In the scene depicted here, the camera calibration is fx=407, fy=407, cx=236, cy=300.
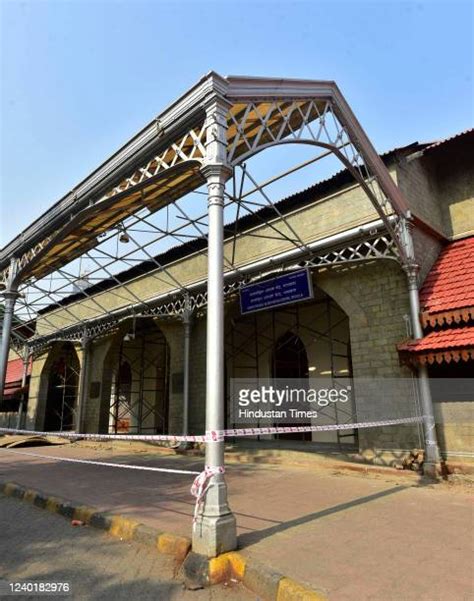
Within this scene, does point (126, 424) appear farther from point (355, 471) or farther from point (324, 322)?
point (355, 471)

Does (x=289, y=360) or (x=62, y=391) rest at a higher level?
(x=289, y=360)

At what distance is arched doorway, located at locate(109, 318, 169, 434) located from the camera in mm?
18516

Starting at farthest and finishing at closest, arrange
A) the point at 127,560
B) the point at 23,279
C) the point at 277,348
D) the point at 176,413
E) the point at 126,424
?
the point at 126,424, the point at 277,348, the point at 176,413, the point at 23,279, the point at 127,560

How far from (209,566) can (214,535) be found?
231 millimetres

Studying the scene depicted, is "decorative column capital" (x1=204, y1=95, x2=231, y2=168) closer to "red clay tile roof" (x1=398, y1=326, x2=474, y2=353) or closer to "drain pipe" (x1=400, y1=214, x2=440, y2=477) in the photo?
"drain pipe" (x1=400, y1=214, x2=440, y2=477)

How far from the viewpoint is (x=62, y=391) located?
21.9 m

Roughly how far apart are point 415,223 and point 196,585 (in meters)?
7.44

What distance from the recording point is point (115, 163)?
21.5ft

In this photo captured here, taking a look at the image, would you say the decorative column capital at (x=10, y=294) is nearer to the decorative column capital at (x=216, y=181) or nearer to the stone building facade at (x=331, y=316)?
the stone building facade at (x=331, y=316)

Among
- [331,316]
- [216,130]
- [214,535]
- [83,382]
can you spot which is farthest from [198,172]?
[83,382]

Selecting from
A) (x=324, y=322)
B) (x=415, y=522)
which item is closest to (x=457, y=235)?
(x=324, y=322)

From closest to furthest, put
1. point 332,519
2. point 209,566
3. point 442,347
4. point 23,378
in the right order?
point 209,566, point 332,519, point 442,347, point 23,378

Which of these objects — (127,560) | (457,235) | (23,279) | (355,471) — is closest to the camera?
(127,560)

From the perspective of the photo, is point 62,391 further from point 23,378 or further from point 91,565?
point 91,565
